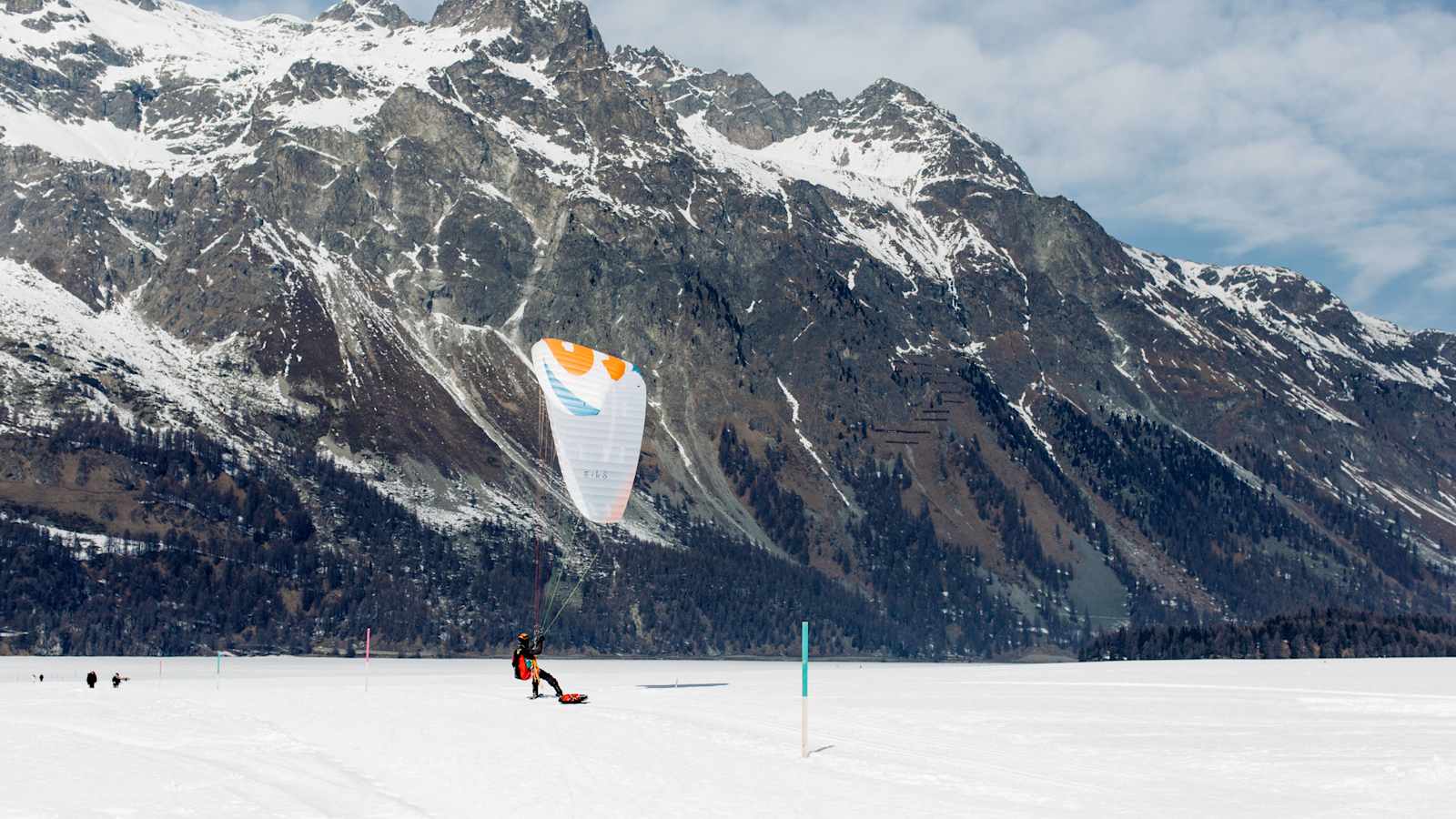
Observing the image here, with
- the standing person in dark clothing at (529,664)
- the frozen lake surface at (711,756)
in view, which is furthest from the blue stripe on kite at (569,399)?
the frozen lake surface at (711,756)

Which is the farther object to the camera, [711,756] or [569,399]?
[569,399]

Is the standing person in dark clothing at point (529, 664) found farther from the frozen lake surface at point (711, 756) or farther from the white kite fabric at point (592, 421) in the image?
the white kite fabric at point (592, 421)

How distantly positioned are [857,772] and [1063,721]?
19.9 m

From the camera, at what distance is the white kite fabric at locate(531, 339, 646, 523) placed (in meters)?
68.6

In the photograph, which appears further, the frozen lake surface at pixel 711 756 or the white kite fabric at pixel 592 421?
the white kite fabric at pixel 592 421

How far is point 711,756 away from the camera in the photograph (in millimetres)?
41938

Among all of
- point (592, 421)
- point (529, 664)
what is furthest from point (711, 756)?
point (592, 421)

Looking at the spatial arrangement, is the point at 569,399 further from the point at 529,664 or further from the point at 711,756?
the point at 711,756

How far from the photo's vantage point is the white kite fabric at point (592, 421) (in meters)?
68.6

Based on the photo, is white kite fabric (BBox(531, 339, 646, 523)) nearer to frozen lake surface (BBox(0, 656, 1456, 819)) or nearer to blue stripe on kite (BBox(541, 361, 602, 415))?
blue stripe on kite (BBox(541, 361, 602, 415))

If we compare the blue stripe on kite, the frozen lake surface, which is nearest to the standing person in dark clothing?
the frozen lake surface

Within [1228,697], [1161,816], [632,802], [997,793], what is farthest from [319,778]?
[1228,697]

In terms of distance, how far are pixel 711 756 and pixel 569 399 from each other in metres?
29.5

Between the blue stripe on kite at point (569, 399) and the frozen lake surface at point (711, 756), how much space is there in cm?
1283
